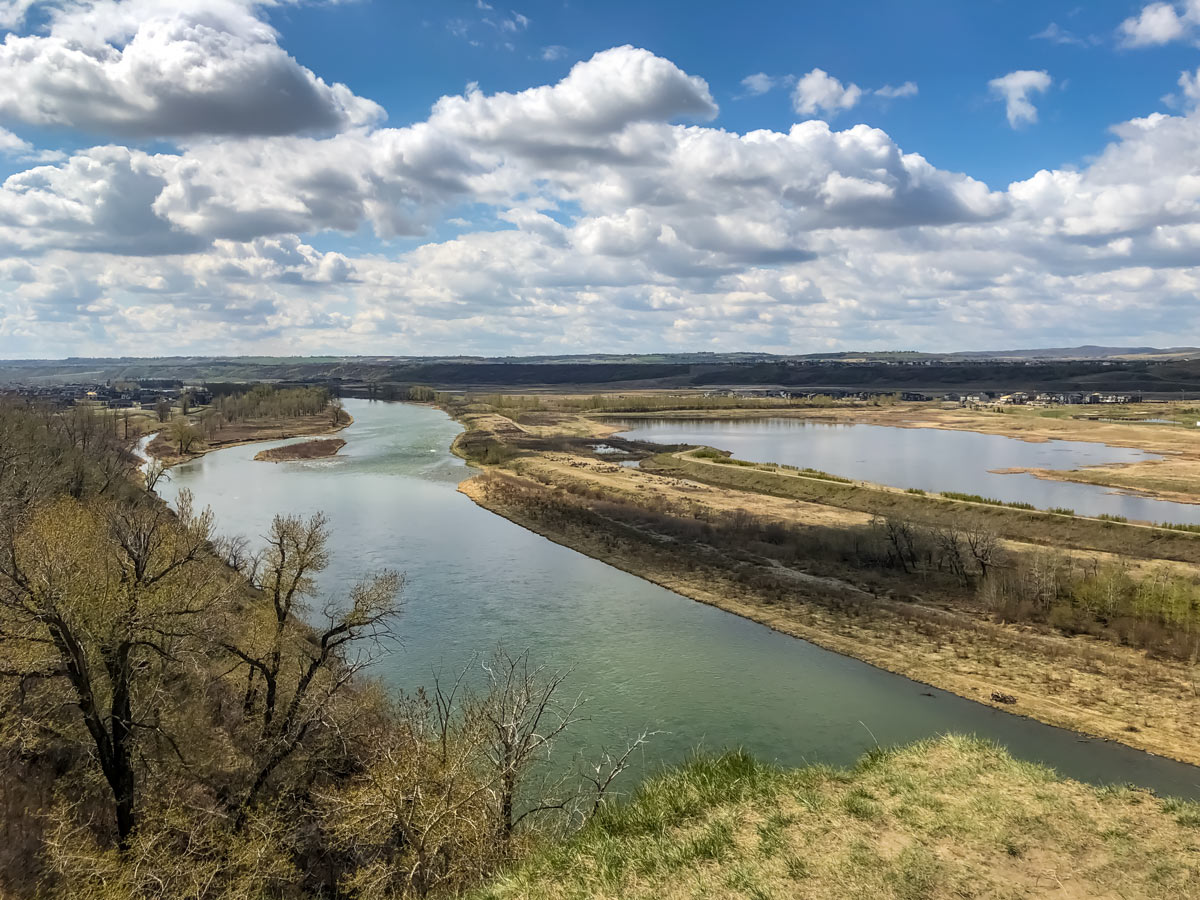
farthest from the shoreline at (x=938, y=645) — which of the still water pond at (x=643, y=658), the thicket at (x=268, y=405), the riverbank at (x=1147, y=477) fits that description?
the thicket at (x=268, y=405)

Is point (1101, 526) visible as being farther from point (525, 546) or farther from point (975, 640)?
point (525, 546)

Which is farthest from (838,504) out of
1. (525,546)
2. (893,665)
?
(893,665)

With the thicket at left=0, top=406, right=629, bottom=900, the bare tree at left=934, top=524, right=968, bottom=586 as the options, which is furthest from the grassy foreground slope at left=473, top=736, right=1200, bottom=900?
the bare tree at left=934, top=524, right=968, bottom=586

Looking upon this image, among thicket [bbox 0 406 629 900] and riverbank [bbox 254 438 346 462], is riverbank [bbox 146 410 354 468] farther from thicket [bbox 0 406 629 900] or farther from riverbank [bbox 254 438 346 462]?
thicket [bbox 0 406 629 900]

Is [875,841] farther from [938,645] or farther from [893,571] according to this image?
[893,571]

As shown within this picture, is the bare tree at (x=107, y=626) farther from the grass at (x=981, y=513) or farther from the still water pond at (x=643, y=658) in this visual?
the grass at (x=981, y=513)
